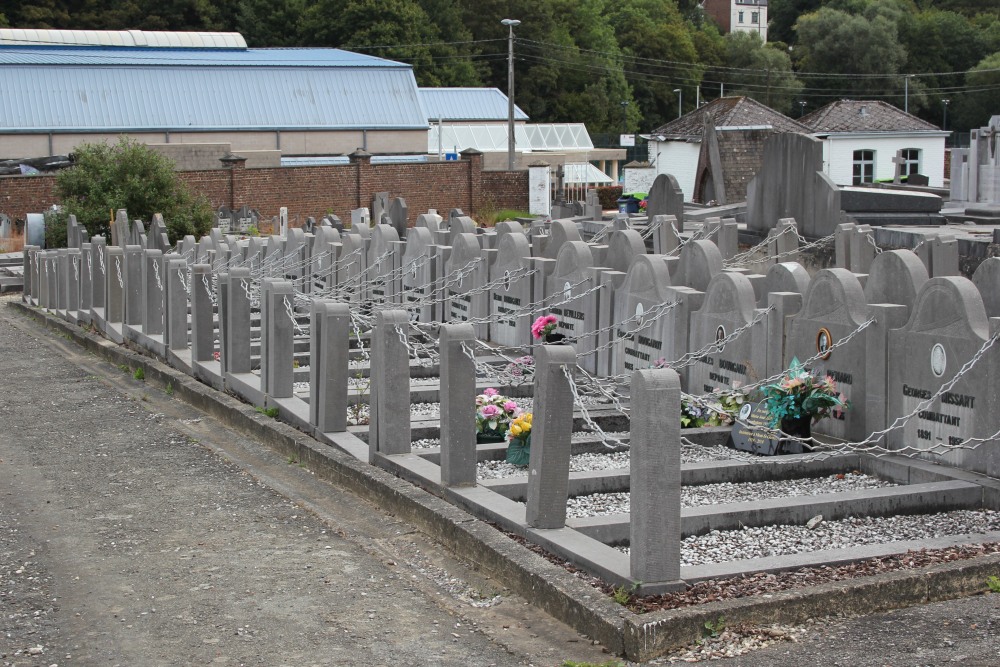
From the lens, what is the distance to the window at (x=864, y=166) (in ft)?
169

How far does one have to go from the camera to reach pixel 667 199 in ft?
73.0

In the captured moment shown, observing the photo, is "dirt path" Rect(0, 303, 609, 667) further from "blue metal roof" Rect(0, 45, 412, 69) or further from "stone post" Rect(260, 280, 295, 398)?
"blue metal roof" Rect(0, 45, 412, 69)

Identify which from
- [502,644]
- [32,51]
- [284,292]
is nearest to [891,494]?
[502,644]

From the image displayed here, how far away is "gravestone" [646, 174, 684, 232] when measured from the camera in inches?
869

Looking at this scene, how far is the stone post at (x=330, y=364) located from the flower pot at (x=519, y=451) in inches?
57.1

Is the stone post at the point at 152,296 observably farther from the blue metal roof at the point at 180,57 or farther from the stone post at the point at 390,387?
the blue metal roof at the point at 180,57

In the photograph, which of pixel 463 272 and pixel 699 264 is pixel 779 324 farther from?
pixel 463 272

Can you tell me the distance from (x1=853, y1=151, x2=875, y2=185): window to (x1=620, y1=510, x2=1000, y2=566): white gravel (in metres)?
45.5

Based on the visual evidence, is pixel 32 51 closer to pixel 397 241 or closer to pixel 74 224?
pixel 74 224

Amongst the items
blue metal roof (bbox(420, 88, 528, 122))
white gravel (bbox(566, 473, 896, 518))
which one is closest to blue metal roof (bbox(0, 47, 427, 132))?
blue metal roof (bbox(420, 88, 528, 122))

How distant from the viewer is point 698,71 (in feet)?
313

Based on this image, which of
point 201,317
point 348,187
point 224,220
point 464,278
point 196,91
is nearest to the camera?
point 201,317

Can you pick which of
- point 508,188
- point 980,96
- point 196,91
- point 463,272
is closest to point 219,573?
point 463,272

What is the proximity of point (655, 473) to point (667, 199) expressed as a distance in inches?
654
